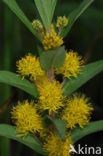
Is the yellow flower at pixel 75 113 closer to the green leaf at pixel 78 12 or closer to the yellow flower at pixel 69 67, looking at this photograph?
the yellow flower at pixel 69 67

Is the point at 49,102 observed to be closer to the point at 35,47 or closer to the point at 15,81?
the point at 15,81

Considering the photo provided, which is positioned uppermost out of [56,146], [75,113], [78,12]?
[78,12]

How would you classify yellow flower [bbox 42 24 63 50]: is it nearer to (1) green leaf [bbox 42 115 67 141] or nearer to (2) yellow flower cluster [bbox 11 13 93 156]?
(2) yellow flower cluster [bbox 11 13 93 156]

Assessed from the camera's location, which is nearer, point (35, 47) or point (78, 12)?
point (78, 12)

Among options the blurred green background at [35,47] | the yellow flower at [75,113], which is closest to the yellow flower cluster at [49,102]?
the yellow flower at [75,113]

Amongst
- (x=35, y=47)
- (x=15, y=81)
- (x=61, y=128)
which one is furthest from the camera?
(x=35, y=47)

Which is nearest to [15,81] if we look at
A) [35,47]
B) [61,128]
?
[61,128]
